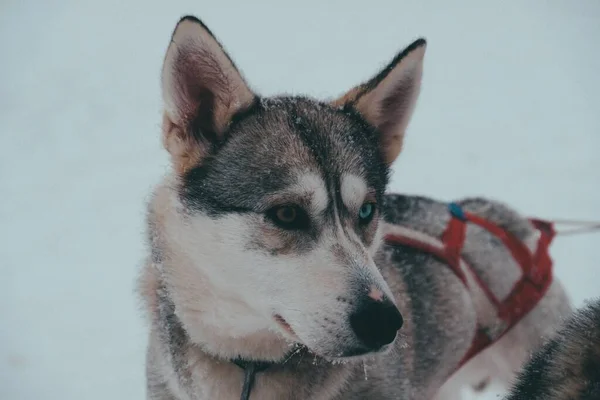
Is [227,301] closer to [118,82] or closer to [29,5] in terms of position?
[118,82]

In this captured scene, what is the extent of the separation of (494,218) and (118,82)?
5.54 meters

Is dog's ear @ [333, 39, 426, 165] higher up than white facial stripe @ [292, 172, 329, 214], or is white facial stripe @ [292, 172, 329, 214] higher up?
dog's ear @ [333, 39, 426, 165]

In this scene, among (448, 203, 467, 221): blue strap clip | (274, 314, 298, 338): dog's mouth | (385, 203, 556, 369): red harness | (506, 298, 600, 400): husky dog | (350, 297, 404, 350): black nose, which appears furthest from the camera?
(448, 203, 467, 221): blue strap clip

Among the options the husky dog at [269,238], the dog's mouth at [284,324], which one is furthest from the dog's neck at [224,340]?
the dog's mouth at [284,324]

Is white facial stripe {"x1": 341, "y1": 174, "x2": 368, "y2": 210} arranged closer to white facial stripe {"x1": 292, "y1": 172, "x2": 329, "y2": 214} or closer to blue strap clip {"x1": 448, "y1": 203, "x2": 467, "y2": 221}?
white facial stripe {"x1": 292, "y1": 172, "x2": 329, "y2": 214}

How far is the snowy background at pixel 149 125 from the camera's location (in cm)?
414

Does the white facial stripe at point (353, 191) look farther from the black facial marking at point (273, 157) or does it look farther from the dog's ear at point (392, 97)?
the dog's ear at point (392, 97)

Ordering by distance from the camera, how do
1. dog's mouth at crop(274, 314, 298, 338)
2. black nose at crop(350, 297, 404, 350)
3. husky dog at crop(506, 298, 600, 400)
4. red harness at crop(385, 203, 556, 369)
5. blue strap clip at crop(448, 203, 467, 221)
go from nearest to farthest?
1. husky dog at crop(506, 298, 600, 400)
2. black nose at crop(350, 297, 404, 350)
3. dog's mouth at crop(274, 314, 298, 338)
4. red harness at crop(385, 203, 556, 369)
5. blue strap clip at crop(448, 203, 467, 221)

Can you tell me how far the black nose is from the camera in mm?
1756

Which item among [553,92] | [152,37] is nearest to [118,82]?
[152,37]

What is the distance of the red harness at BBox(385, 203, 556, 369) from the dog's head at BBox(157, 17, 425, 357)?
2.69 ft

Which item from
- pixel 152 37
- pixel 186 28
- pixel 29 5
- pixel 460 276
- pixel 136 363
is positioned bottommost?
pixel 136 363

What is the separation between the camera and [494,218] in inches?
133

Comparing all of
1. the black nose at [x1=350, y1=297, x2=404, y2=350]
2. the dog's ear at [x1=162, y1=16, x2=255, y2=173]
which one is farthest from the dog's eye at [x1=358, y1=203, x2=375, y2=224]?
the dog's ear at [x1=162, y1=16, x2=255, y2=173]
